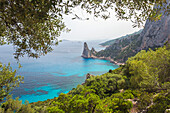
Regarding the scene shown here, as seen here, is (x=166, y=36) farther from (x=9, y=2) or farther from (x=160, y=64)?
(x=9, y=2)

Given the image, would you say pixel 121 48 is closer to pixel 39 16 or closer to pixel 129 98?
pixel 129 98

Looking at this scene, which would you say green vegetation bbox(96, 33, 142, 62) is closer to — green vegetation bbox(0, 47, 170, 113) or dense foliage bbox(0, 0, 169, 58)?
green vegetation bbox(0, 47, 170, 113)

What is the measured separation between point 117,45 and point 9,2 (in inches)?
5245

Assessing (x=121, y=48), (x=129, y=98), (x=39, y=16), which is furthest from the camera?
(x=121, y=48)

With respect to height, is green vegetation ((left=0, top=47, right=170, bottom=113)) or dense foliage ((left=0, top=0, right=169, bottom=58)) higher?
dense foliage ((left=0, top=0, right=169, bottom=58))

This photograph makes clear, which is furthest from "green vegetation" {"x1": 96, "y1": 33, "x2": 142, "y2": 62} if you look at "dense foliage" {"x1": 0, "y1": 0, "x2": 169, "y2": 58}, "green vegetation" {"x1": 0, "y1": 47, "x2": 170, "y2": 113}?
"dense foliage" {"x1": 0, "y1": 0, "x2": 169, "y2": 58}

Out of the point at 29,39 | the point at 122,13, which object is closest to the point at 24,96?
the point at 29,39

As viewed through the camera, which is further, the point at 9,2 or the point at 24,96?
the point at 24,96

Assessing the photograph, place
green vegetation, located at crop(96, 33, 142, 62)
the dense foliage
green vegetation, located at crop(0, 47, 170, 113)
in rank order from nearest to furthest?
the dense foliage, green vegetation, located at crop(0, 47, 170, 113), green vegetation, located at crop(96, 33, 142, 62)

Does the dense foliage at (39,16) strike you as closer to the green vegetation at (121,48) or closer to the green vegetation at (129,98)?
the green vegetation at (129,98)

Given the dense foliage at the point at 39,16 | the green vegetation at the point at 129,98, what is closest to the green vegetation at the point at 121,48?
the green vegetation at the point at 129,98

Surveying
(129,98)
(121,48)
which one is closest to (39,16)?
(129,98)

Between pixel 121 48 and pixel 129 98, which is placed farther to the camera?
pixel 121 48

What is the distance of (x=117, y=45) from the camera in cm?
12825
